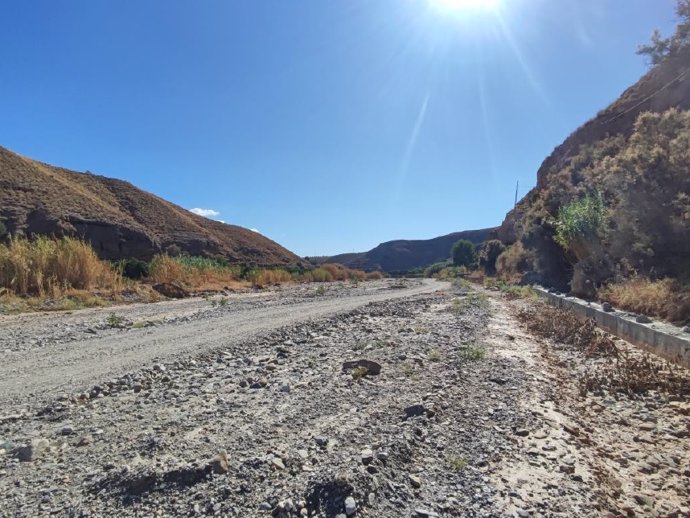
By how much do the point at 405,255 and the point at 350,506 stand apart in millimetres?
136993

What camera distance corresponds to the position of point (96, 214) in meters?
40.8

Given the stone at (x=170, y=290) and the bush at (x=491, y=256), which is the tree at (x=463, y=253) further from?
the stone at (x=170, y=290)

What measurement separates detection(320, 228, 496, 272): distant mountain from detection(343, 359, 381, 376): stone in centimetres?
12220

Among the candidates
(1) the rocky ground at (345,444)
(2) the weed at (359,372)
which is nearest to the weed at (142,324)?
(1) the rocky ground at (345,444)

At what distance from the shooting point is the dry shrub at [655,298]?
8297mm

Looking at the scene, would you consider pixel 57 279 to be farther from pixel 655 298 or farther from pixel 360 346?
pixel 655 298

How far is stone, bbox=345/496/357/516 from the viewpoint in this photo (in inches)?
104

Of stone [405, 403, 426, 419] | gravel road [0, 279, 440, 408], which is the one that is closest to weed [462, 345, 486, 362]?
stone [405, 403, 426, 419]

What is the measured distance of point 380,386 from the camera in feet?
16.9

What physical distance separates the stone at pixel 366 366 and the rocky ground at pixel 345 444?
22mm

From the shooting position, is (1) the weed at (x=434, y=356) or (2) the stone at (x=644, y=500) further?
(1) the weed at (x=434, y=356)

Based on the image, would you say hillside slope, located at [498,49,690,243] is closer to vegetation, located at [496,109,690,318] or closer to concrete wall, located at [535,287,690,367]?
vegetation, located at [496,109,690,318]

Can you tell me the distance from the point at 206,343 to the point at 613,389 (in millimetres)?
5996

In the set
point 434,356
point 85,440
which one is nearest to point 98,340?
point 85,440
